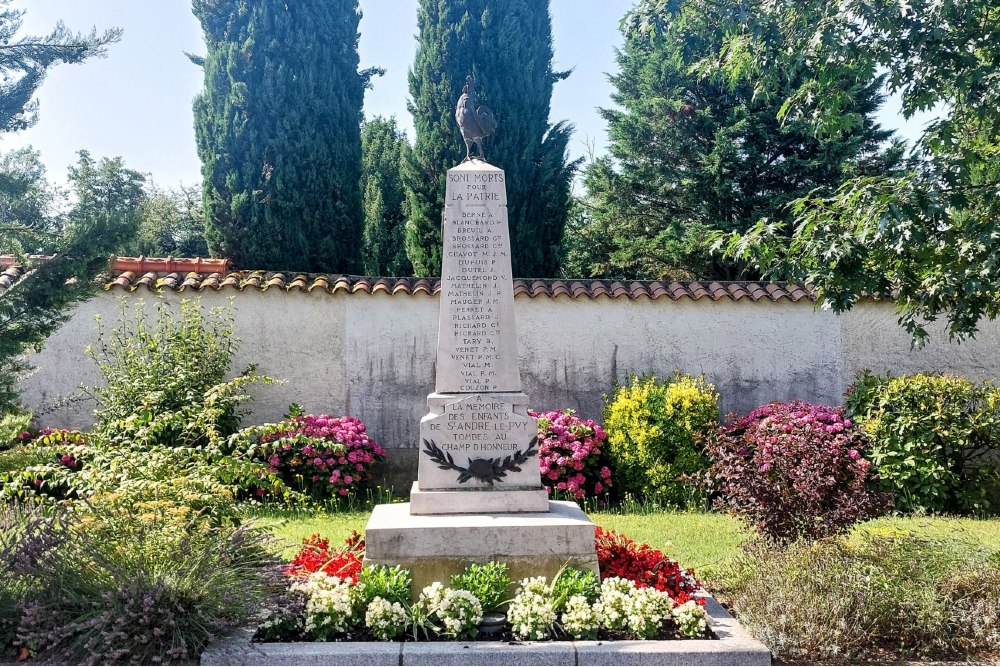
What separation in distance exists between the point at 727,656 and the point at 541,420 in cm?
508

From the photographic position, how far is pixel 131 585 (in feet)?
13.1

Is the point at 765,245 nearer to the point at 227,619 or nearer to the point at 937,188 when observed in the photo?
the point at 937,188

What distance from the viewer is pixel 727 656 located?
13.1 ft

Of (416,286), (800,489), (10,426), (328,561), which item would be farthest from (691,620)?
(416,286)

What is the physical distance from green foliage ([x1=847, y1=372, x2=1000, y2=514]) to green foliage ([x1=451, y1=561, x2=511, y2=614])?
5749 millimetres

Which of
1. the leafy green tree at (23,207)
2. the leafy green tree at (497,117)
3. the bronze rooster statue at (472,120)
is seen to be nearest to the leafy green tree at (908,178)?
the bronze rooster statue at (472,120)

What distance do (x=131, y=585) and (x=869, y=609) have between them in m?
3.86

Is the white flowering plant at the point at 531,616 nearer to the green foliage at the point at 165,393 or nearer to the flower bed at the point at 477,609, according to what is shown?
the flower bed at the point at 477,609

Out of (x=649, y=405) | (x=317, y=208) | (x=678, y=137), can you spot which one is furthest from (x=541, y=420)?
(x=678, y=137)

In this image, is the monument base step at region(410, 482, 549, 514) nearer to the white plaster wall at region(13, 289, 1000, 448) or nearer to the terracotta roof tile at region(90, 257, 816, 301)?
the white plaster wall at region(13, 289, 1000, 448)

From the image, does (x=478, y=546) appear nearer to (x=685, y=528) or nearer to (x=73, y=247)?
(x=73, y=247)

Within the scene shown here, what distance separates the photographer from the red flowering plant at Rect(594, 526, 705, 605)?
4.75 metres

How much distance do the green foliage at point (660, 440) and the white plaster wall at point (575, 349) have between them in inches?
32.7

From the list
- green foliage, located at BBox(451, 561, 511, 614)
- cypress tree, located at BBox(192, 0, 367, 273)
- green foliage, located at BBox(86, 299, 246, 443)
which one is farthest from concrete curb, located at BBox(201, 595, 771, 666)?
cypress tree, located at BBox(192, 0, 367, 273)
